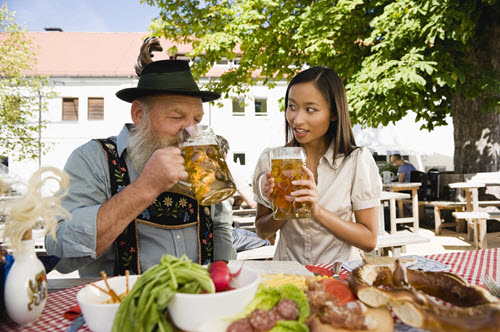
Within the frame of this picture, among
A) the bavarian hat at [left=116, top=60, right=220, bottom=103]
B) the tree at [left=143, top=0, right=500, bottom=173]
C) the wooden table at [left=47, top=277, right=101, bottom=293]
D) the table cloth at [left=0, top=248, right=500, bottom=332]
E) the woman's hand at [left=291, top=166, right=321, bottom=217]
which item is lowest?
the wooden table at [left=47, top=277, right=101, bottom=293]

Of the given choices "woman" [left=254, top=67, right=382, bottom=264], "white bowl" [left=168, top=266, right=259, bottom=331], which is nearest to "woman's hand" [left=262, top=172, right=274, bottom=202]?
"woman" [left=254, top=67, right=382, bottom=264]

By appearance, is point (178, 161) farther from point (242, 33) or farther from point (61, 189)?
point (242, 33)

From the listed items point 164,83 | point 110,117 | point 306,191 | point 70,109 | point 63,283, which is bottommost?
point 63,283

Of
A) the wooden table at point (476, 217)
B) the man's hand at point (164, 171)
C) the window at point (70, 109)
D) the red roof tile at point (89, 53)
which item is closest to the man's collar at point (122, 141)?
the man's hand at point (164, 171)

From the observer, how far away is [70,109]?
65.4 ft

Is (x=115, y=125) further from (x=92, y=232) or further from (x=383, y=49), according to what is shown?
(x=92, y=232)

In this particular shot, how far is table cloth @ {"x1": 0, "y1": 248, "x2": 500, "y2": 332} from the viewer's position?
3.01 feet

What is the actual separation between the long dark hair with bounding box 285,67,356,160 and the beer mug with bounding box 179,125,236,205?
2.32 ft

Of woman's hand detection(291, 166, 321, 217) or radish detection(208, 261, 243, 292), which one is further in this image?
woman's hand detection(291, 166, 321, 217)

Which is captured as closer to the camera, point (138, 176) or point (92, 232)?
point (92, 232)

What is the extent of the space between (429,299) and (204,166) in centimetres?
83

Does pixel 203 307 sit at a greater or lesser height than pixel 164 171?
lesser

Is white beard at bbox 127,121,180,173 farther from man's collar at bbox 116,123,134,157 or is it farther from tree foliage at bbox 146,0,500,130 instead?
tree foliage at bbox 146,0,500,130

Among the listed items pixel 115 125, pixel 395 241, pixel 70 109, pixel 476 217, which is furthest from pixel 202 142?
pixel 70 109
